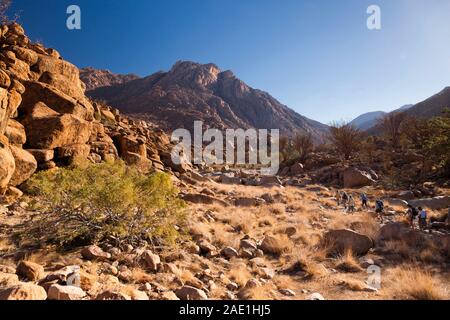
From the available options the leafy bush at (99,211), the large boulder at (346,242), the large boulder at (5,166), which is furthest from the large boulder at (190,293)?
the large boulder at (5,166)

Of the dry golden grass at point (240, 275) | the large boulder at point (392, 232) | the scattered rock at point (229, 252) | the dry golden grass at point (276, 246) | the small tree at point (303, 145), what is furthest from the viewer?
the small tree at point (303, 145)

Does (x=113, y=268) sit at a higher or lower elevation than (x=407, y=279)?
higher

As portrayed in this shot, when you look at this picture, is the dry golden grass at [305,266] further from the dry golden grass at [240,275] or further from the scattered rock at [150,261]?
the scattered rock at [150,261]

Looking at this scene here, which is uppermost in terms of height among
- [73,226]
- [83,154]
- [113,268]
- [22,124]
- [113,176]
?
[22,124]

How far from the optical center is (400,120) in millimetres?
35500

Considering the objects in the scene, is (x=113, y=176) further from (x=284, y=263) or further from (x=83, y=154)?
(x=83, y=154)

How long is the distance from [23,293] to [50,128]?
10.6 meters

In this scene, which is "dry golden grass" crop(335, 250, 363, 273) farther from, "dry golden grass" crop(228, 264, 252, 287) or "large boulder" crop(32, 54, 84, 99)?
"large boulder" crop(32, 54, 84, 99)

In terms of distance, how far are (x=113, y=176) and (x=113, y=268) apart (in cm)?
263

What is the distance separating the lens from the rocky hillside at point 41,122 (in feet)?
32.8

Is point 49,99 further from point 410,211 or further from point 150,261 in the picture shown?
point 410,211

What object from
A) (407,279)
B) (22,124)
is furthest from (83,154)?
(407,279)
